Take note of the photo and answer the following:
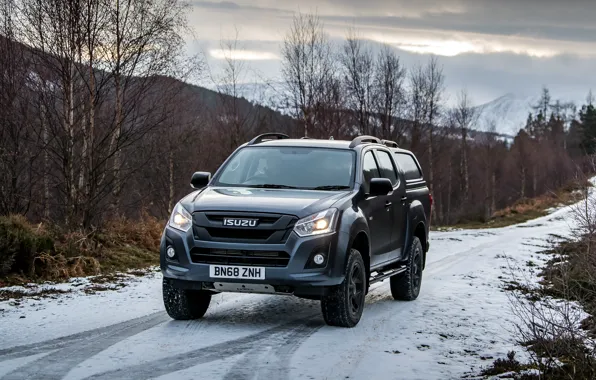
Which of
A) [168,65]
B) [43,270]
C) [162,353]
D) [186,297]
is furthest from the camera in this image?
[168,65]

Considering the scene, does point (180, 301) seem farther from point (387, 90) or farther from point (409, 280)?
point (387, 90)

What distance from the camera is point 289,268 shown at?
7.09 metres

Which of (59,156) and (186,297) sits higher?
(59,156)

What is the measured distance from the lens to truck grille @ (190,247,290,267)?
7117 millimetres

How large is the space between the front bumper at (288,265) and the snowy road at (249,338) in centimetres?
50

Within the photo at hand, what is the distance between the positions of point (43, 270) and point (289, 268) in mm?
5601

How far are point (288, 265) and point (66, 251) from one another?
6194 millimetres

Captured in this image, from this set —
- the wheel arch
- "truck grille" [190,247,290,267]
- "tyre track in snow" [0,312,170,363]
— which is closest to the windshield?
the wheel arch

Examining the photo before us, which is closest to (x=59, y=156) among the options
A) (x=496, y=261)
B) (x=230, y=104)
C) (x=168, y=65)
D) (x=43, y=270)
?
(x=43, y=270)

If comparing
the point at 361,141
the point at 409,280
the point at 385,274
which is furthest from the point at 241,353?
the point at 409,280

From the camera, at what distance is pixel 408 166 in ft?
35.8

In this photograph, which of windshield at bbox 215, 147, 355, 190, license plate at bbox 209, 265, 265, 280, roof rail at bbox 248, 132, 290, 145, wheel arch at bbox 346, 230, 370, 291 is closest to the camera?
license plate at bbox 209, 265, 265, 280

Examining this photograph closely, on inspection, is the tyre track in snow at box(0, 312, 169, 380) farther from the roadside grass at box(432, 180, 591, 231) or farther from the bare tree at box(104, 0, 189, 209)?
the roadside grass at box(432, 180, 591, 231)

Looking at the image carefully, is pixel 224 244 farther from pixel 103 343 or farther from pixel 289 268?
pixel 103 343
